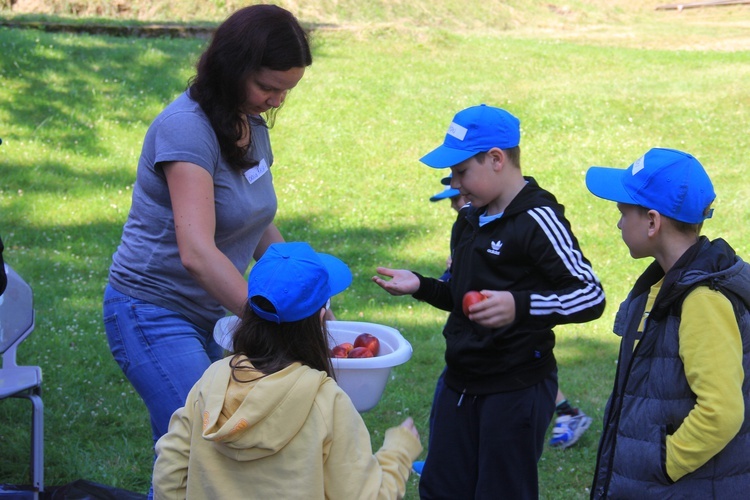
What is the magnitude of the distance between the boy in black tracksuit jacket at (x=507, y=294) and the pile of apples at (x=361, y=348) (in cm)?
23

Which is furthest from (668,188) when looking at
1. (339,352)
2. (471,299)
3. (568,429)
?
(568,429)

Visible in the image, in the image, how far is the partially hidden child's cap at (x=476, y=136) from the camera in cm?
315

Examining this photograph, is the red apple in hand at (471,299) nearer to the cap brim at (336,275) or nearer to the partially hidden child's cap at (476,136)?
the partially hidden child's cap at (476,136)

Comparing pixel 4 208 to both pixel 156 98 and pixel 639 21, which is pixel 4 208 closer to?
pixel 156 98

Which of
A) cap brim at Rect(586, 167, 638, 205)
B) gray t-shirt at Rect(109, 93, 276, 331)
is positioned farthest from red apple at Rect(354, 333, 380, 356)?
cap brim at Rect(586, 167, 638, 205)

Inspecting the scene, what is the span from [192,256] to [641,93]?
1169 centimetres

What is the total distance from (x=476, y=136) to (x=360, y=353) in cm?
90

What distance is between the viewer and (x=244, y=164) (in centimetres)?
283

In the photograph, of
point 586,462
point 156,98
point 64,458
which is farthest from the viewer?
point 156,98

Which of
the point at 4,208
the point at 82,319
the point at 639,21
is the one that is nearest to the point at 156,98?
the point at 4,208

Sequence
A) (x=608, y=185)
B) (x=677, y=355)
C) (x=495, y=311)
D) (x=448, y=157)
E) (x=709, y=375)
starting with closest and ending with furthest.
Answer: (x=709, y=375) → (x=677, y=355) → (x=608, y=185) → (x=495, y=311) → (x=448, y=157)

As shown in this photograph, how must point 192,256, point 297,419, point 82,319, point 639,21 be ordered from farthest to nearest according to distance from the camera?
1. point 639,21
2. point 82,319
3. point 192,256
4. point 297,419

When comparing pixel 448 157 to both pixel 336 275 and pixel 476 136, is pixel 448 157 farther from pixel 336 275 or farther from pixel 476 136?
pixel 336 275

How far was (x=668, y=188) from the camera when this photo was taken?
2637mm
